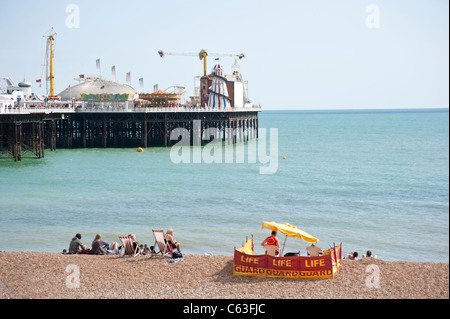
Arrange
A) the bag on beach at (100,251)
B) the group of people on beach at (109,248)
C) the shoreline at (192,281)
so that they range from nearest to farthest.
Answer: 1. the shoreline at (192,281)
2. the group of people on beach at (109,248)
3. the bag on beach at (100,251)

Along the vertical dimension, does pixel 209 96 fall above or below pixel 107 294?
above

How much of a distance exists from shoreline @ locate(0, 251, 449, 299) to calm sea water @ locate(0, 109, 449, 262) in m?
4.01

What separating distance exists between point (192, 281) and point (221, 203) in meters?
14.9

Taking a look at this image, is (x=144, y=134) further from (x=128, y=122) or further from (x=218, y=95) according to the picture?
(x=218, y=95)

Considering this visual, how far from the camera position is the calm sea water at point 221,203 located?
21656 millimetres

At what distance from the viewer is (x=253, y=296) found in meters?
13.5

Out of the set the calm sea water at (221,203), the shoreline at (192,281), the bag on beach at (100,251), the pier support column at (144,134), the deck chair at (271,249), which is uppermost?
the pier support column at (144,134)

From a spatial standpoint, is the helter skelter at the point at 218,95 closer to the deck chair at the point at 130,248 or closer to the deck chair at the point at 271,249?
the deck chair at the point at 130,248

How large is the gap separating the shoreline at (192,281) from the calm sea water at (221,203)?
13.1 ft

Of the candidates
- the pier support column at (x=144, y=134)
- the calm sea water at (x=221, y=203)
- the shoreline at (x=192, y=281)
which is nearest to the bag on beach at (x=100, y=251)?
the shoreline at (x=192, y=281)

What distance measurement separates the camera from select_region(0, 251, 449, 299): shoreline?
1359 cm
